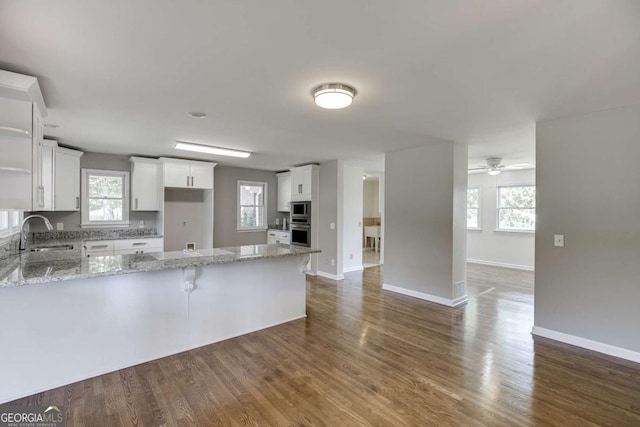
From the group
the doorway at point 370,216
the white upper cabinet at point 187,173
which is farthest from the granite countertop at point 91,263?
the doorway at point 370,216

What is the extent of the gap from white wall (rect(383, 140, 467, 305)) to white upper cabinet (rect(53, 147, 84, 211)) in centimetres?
519

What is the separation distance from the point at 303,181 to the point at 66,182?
412 cm

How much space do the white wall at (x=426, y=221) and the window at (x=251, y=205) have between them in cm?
345

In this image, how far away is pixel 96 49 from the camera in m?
1.97

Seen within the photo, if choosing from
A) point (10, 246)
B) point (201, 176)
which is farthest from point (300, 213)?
point (10, 246)

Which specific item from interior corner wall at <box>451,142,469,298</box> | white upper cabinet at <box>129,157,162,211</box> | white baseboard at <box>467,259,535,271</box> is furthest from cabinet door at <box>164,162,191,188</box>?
white baseboard at <box>467,259,535,271</box>

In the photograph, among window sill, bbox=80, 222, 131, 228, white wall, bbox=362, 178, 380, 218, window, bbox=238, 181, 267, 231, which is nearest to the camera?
window sill, bbox=80, 222, 131, 228

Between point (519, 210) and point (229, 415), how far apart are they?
7697mm

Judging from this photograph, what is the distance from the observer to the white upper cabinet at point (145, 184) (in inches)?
214

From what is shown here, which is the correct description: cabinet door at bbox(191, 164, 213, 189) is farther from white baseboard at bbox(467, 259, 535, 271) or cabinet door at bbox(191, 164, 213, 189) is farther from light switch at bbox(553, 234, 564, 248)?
white baseboard at bbox(467, 259, 535, 271)

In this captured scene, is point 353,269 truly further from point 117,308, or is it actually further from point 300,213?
point 117,308

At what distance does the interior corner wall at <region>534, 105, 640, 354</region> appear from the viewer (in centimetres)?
294

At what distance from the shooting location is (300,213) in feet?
22.1

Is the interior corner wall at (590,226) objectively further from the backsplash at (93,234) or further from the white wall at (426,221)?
the backsplash at (93,234)
